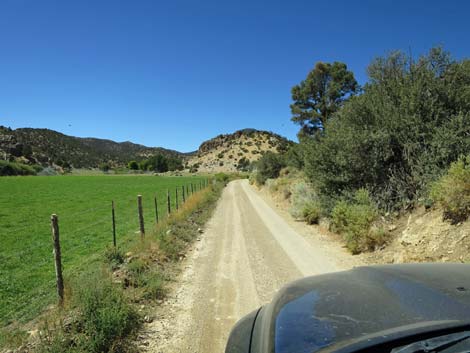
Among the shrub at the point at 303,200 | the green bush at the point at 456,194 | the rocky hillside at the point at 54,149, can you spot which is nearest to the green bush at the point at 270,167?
the shrub at the point at 303,200

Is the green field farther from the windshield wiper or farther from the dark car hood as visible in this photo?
the windshield wiper

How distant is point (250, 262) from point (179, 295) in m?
→ 2.56

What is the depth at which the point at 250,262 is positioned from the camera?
8.37 meters

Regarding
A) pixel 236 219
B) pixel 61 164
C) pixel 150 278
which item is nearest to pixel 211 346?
pixel 150 278

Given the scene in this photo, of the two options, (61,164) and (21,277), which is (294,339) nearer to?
(21,277)

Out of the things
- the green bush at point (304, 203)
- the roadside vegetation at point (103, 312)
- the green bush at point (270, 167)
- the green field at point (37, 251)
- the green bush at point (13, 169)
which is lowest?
the green field at point (37, 251)

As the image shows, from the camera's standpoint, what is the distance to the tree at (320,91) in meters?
34.0

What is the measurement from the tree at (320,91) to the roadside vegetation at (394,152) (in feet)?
68.6

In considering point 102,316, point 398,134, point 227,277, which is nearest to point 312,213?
point 398,134

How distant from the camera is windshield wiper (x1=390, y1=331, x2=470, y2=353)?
1.45 meters

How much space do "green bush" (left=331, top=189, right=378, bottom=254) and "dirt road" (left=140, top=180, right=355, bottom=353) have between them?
509mm

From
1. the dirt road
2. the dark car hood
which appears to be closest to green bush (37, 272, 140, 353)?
the dirt road

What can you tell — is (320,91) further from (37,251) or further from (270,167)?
(37,251)

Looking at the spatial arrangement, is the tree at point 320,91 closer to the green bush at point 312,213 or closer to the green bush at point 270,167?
the green bush at point 270,167
